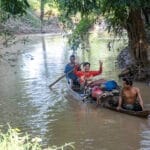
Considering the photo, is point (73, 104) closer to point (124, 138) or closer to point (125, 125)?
point (125, 125)

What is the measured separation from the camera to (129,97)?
12500mm

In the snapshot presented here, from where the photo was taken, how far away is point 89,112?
13.4 metres

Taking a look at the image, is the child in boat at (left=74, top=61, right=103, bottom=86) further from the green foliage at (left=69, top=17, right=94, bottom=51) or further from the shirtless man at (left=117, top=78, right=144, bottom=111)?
the green foliage at (left=69, top=17, right=94, bottom=51)

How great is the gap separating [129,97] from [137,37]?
5140 millimetres

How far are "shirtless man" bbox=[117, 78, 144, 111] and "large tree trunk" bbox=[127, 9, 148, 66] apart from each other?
4.86 m

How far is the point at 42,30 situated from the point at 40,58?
106 feet

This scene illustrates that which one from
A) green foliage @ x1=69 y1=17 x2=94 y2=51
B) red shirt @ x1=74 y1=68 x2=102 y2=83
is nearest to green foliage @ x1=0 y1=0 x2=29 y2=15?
red shirt @ x1=74 y1=68 x2=102 y2=83

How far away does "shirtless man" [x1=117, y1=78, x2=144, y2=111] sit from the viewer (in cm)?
1239

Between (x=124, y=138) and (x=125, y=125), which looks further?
(x=125, y=125)

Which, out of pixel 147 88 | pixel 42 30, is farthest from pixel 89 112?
pixel 42 30

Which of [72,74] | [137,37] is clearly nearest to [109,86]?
[72,74]

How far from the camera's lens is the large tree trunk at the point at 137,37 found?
16.9 m

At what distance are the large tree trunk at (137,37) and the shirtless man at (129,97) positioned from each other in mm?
4856

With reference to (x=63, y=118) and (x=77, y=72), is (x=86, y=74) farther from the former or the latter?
(x=63, y=118)
